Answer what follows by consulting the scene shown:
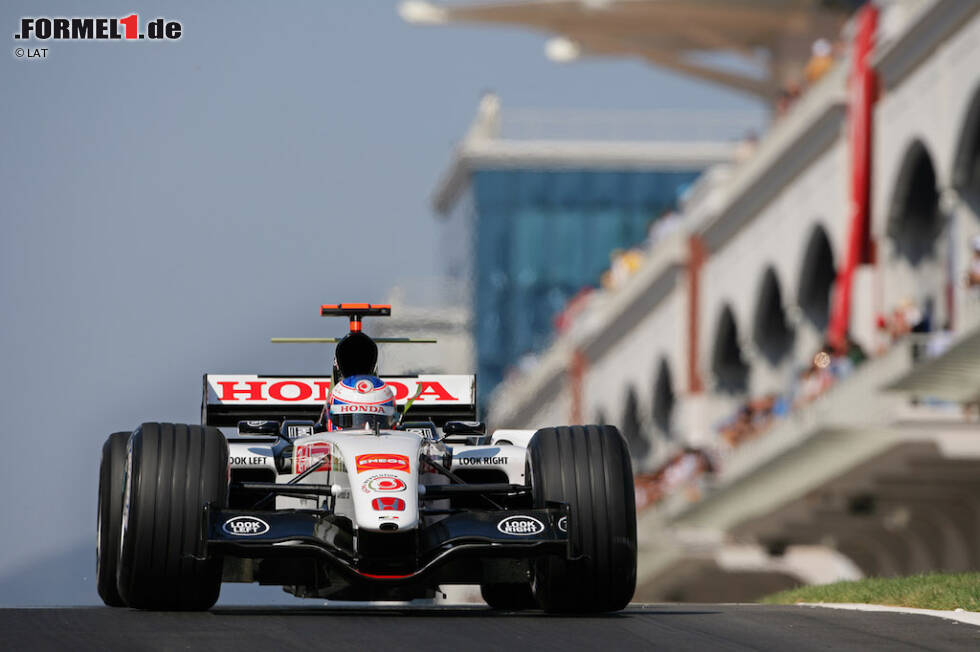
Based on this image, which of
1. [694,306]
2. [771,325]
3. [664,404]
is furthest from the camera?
[664,404]

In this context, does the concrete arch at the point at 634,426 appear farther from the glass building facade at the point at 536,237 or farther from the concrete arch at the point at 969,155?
the concrete arch at the point at 969,155

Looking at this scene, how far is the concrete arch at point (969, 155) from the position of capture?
36.4 m

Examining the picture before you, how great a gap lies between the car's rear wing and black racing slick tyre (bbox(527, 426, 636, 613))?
335cm

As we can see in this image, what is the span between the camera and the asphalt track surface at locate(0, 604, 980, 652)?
11273mm

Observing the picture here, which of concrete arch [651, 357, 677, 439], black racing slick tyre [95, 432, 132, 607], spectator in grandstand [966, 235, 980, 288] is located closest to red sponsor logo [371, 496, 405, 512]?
black racing slick tyre [95, 432, 132, 607]

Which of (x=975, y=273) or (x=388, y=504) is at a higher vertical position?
(x=975, y=273)

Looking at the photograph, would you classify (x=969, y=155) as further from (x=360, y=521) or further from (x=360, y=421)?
(x=360, y=521)

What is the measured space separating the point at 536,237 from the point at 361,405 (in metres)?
87.5

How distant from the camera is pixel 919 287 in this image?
4031cm

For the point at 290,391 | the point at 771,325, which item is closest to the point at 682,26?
the point at 771,325

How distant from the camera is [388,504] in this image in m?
13.0

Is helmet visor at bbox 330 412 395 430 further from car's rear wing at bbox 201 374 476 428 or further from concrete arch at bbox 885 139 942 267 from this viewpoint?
concrete arch at bbox 885 139 942 267

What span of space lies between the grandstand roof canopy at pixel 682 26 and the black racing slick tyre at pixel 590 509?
166 ft

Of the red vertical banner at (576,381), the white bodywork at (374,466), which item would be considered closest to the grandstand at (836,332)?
the red vertical banner at (576,381)
